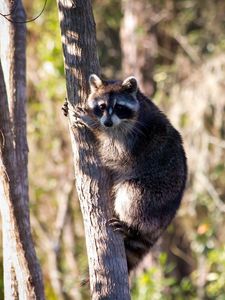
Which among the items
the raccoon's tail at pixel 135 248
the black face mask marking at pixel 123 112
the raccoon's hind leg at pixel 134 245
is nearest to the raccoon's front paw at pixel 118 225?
the raccoon's hind leg at pixel 134 245

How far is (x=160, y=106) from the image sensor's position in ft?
36.3

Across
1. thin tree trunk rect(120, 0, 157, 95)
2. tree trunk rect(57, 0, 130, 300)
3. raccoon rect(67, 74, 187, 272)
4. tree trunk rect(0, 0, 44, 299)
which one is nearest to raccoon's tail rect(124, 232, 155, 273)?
raccoon rect(67, 74, 187, 272)

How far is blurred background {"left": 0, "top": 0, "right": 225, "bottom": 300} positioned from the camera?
10453 mm

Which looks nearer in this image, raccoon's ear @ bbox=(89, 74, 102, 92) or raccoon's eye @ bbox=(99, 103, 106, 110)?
raccoon's ear @ bbox=(89, 74, 102, 92)

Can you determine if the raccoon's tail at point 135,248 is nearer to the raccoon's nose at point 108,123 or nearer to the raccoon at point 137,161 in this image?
the raccoon at point 137,161

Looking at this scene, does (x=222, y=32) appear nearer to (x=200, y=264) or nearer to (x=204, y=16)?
(x=204, y=16)

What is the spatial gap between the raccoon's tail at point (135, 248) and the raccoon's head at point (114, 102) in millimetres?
953

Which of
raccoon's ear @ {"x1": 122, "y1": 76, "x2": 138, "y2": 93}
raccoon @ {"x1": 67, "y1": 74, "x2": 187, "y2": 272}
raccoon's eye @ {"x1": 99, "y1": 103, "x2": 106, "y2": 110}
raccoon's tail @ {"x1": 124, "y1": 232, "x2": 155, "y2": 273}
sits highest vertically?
raccoon's ear @ {"x1": 122, "y1": 76, "x2": 138, "y2": 93}

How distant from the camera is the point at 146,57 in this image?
11.1 metres

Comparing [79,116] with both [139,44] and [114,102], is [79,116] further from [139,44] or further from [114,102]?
[139,44]

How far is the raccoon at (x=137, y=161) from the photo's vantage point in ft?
19.2

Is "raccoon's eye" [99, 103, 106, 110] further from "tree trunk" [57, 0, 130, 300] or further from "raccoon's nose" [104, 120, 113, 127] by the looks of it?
"tree trunk" [57, 0, 130, 300]

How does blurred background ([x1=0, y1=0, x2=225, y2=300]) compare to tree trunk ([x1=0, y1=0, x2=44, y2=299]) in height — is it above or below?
above

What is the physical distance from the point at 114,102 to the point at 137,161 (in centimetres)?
54
